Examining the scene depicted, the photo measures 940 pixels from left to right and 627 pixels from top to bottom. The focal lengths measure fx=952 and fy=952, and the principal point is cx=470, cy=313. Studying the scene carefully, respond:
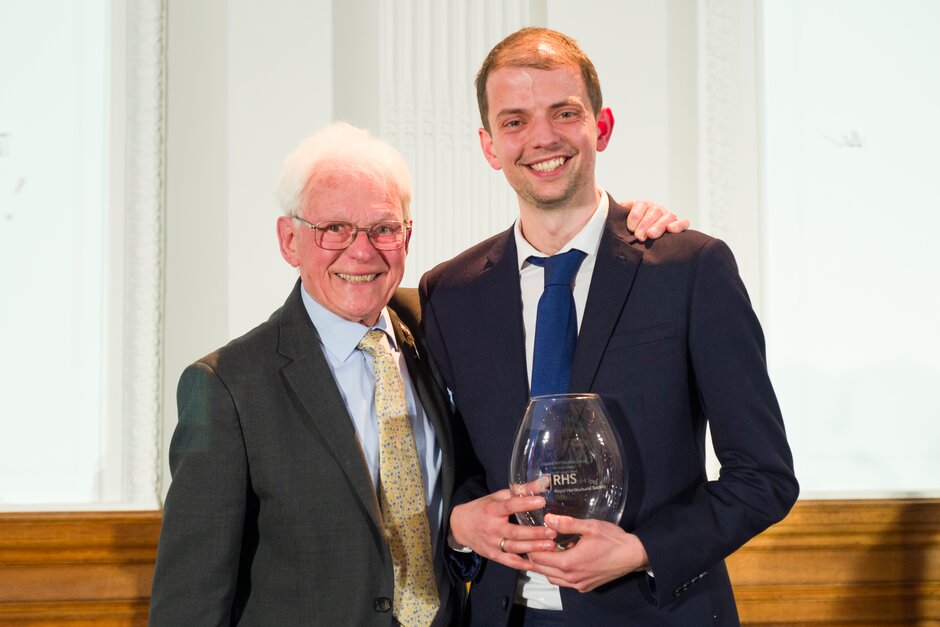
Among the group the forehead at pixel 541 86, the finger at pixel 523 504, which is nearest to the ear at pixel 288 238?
the forehead at pixel 541 86

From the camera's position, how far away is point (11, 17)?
3.03m

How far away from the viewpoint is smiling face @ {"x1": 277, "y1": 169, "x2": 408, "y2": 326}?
1.76m

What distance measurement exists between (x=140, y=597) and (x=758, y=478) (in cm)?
201

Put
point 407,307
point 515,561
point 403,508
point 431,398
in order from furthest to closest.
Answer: point 407,307
point 431,398
point 403,508
point 515,561

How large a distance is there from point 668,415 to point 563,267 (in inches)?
13.2

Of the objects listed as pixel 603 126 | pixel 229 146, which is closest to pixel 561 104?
pixel 603 126

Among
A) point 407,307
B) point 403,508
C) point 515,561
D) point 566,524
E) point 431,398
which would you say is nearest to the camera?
point 566,524

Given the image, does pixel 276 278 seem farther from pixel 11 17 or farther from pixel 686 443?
pixel 686 443

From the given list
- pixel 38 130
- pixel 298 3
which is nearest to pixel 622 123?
pixel 298 3

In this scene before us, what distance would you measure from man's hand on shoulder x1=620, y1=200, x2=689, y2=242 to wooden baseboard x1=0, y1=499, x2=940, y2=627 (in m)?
1.51

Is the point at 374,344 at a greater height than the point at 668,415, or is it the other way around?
the point at 374,344

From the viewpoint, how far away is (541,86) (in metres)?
1.78

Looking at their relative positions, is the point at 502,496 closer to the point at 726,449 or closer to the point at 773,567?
the point at 726,449

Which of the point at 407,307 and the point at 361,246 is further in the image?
the point at 407,307
